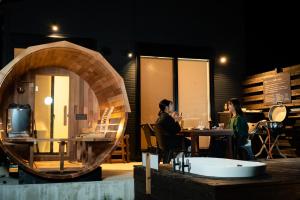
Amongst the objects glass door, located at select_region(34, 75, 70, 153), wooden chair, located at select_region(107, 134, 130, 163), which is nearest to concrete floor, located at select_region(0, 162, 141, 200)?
wooden chair, located at select_region(107, 134, 130, 163)

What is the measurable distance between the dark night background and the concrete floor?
150 inches

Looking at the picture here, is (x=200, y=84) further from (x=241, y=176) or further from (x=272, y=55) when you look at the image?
(x=241, y=176)

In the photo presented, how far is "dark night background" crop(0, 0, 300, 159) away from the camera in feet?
30.3

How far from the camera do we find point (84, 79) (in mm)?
8211

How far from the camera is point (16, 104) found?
752 centimetres

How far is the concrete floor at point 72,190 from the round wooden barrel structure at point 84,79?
0.59 ft

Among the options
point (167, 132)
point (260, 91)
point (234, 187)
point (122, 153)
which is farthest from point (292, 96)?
point (234, 187)

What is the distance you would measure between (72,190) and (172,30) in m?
6.28

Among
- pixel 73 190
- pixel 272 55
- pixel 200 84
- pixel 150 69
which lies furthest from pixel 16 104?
pixel 272 55

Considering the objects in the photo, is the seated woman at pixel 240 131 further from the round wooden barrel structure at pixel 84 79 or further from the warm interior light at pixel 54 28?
the warm interior light at pixel 54 28

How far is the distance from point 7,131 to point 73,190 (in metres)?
2.27

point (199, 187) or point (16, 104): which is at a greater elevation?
point (16, 104)

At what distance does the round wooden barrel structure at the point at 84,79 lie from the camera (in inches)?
230

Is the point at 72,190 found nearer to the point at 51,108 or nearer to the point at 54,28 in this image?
the point at 51,108
